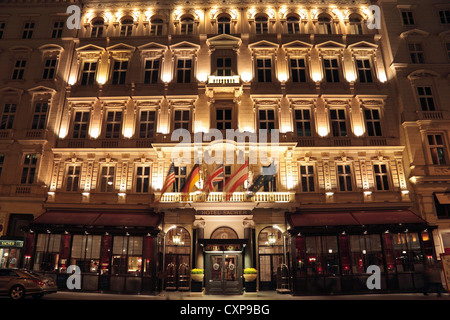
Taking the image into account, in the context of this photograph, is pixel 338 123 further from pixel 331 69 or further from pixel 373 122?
pixel 331 69

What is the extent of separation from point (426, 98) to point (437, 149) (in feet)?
13.8

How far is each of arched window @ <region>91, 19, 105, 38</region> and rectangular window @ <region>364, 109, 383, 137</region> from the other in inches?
932

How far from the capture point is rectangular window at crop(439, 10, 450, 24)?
89.9ft

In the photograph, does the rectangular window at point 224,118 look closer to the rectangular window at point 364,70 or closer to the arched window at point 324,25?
the arched window at point 324,25

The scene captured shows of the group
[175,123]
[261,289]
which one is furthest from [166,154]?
[261,289]

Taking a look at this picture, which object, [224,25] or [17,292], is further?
[224,25]

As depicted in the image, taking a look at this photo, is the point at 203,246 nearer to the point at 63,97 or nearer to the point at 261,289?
the point at 261,289

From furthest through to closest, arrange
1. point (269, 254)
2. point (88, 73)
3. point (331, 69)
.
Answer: point (88, 73) < point (331, 69) < point (269, 254)

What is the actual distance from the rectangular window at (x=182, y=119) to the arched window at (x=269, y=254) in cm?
999

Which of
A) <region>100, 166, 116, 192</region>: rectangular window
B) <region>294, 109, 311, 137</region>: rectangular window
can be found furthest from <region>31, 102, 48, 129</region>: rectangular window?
<region>294, 109, 311, 137</region>: rectangular window

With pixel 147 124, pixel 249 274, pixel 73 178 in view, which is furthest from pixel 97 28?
pixel 249 274

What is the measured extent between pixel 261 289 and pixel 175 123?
13.7m

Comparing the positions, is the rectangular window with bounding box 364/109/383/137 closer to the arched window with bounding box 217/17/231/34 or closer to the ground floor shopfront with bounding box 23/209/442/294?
the ground floor shopfront with bounding box 23/209/442/294

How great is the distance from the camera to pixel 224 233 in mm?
23281
